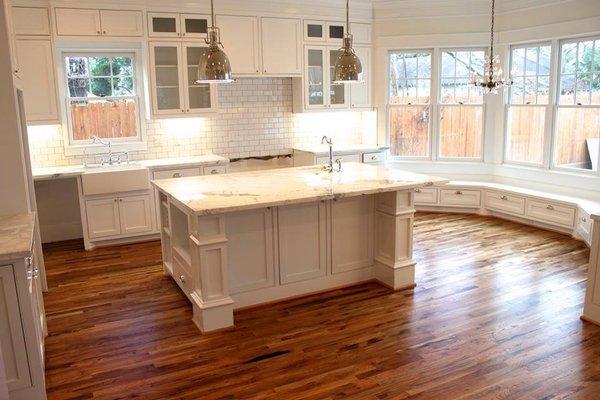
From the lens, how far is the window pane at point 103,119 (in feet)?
20.7

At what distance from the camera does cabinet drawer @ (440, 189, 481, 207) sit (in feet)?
23.5

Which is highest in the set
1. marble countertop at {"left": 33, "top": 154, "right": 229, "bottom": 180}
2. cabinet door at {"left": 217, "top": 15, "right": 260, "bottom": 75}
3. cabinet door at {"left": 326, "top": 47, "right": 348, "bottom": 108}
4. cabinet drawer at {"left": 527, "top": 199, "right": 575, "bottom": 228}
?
cabinet door at {"left": 217, "top": 15, "right": 260, "bottom": 75}

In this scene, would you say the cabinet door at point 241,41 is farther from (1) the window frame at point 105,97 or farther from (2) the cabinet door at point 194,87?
(1) the window frame at point 105,97

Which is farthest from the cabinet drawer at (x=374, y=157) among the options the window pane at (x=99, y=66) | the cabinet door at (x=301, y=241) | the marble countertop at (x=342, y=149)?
the window pane at (x=99, y=66)

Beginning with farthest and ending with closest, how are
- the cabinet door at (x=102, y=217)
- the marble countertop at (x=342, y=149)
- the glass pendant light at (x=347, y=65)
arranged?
the marble countertop at (x=342, y=149) < the cabinet door at (x=102, y=217) < the glass pendant light at (x=347, y=65)

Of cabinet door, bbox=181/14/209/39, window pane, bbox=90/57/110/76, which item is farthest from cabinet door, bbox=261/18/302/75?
window pane, bbox=90/57/110/76

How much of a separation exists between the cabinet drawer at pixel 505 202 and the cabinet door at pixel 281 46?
9.88 feet

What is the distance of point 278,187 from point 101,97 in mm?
3296

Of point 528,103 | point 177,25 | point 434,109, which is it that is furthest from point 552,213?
point 177,25

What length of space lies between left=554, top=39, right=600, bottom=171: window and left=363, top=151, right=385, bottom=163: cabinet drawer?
2.21 metres

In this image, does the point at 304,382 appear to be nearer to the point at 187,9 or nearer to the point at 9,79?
the point at 9,79

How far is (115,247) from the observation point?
234 inches

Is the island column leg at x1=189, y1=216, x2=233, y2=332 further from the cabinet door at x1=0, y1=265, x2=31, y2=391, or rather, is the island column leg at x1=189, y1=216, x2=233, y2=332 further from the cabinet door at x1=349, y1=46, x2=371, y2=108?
the cabinet door at x1=349, y1=46, x2=371, y2=108

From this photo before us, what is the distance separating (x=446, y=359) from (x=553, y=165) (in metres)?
4.20
